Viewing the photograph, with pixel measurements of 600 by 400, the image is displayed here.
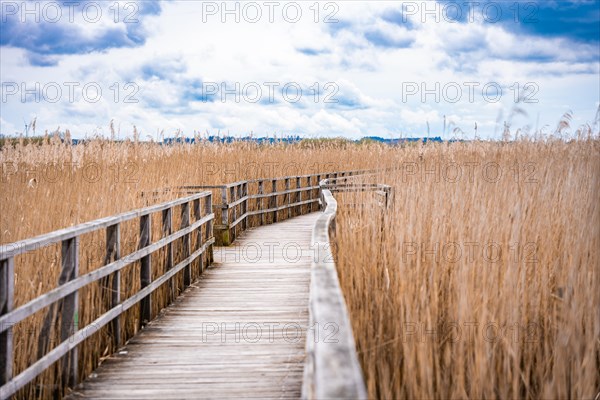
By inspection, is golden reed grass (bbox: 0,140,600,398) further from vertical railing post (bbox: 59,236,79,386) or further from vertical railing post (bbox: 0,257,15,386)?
vertical railing post (bbox: 0,257,15,386)

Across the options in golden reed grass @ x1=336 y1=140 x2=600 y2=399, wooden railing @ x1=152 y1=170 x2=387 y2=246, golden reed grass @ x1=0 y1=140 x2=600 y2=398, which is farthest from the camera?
wooden railing @ x1=152 y1=170 x2=387 y2=246

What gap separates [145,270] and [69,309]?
184cm

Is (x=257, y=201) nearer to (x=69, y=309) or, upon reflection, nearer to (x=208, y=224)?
(x=208, y=224)

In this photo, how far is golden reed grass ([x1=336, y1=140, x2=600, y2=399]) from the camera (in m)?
2.96


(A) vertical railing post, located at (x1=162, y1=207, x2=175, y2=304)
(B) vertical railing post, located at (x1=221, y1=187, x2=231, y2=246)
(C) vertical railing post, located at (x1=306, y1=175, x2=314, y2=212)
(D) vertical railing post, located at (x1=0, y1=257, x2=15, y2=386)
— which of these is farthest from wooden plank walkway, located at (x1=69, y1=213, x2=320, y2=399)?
(C) vertical railing post, located at (x1=306, y1=175, x2=314, y2=212)

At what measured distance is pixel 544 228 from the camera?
16.3 ft

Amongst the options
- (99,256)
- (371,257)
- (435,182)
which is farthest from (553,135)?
(99,256)

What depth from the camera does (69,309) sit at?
177 inches

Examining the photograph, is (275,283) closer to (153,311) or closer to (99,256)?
(153,311)

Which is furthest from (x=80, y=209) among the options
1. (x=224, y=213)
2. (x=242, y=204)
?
(x=242, y=204)

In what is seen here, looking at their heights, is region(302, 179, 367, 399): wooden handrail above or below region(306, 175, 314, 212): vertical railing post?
above

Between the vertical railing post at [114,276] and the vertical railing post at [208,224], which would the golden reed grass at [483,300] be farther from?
the vertical railing post at [208,224]

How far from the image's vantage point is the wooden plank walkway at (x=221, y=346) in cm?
454

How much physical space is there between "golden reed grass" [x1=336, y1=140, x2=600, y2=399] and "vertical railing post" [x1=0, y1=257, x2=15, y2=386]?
2043 millimetres
